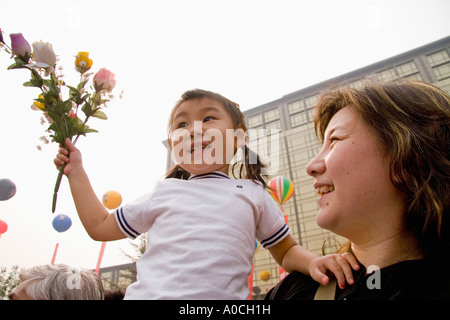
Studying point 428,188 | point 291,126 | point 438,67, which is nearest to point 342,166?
point 428,188

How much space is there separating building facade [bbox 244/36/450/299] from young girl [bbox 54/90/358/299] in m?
17.3

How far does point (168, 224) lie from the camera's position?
4.42 feet

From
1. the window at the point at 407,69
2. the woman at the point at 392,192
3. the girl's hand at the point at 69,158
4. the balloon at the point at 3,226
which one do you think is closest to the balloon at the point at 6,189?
the balloon at the point at 3,226

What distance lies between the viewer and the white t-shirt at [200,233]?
3.79 ft

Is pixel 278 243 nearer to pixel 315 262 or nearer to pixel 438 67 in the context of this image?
pixel 315 262

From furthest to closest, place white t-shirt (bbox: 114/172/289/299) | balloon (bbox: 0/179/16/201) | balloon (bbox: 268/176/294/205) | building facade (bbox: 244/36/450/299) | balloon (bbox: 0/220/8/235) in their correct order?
building facade (bbox: 244/36/450/299) → balloon (bbox: 268/176/294/205) → balloon (bbox: 0/220/8/235) → balloon (bbox: 0/179/16/201) → white t-shirt (bbox: 114/172/289/299)

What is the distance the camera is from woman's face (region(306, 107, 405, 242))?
43.5 inches

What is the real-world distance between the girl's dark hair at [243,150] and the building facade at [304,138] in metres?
16.9

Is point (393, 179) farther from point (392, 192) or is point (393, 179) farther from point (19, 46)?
point (19, 46)

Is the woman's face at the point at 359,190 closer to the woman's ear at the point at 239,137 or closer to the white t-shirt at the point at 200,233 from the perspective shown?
the white t-shirt at the point at 200,233

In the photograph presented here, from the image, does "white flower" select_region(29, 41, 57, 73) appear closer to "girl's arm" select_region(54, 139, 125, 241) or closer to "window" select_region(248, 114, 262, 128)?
"girl's arm" select_region(54, 139, 125, 241)

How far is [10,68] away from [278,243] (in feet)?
6.01

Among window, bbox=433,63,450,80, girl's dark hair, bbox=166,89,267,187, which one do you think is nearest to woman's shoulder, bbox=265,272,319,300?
girl's dark hair, bbox=166,89,267,187

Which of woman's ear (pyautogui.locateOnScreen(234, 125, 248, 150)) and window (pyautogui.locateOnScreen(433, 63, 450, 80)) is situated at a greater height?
window (pyautogui.locateOnScreen(433, 63, 450, 80))
